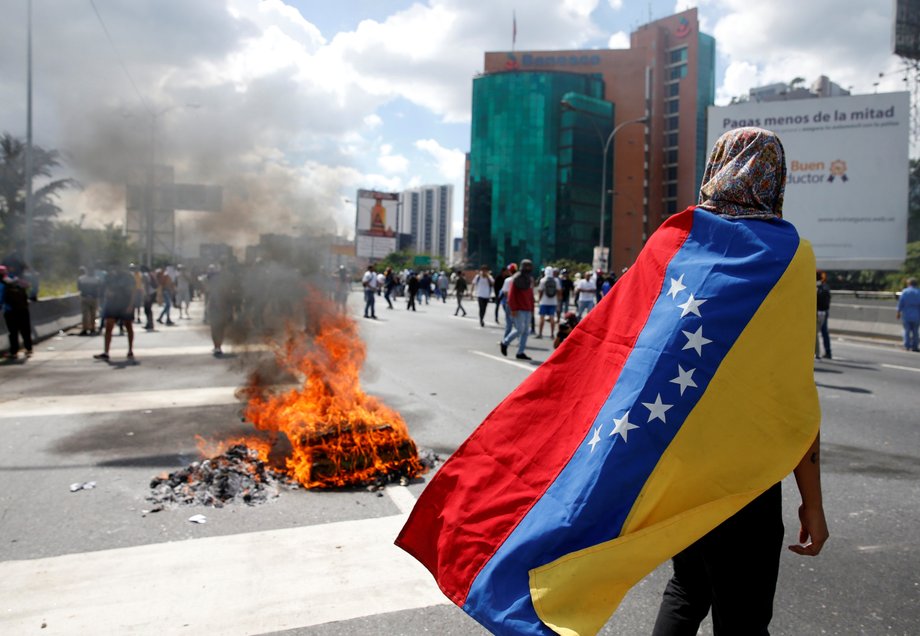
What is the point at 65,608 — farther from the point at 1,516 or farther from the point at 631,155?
the point at 631,155

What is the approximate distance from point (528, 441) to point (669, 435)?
0.49 m

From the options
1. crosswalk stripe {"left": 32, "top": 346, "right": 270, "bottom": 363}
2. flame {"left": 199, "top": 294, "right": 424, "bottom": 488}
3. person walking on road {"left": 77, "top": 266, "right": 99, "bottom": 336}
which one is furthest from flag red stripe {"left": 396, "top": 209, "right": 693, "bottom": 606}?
person walking on road {"left": 77, "top": 266, "right": 99, "bottom": 336}

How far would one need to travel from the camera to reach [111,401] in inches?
304

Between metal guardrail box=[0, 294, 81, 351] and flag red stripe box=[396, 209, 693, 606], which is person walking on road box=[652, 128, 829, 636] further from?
metal guardrail box=[0, 294, 81, 351]

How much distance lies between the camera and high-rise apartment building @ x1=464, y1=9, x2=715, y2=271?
76.9m

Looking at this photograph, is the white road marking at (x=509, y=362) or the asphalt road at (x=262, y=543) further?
the white road marking at (x=509, y=362)

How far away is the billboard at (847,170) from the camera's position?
27.5 metres

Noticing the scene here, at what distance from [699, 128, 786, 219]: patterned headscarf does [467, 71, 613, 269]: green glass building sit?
74658 mm

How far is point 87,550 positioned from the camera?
11.8 feet

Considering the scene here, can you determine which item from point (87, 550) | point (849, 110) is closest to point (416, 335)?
point (87, 550)

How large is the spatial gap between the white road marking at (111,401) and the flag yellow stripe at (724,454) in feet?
20.9

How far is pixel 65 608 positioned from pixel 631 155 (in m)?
86.5

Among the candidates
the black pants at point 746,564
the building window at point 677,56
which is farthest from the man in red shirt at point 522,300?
the building window at point 677,56

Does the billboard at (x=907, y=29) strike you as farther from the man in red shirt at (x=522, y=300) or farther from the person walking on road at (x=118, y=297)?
the person walking on road at (x=118, y=297)
